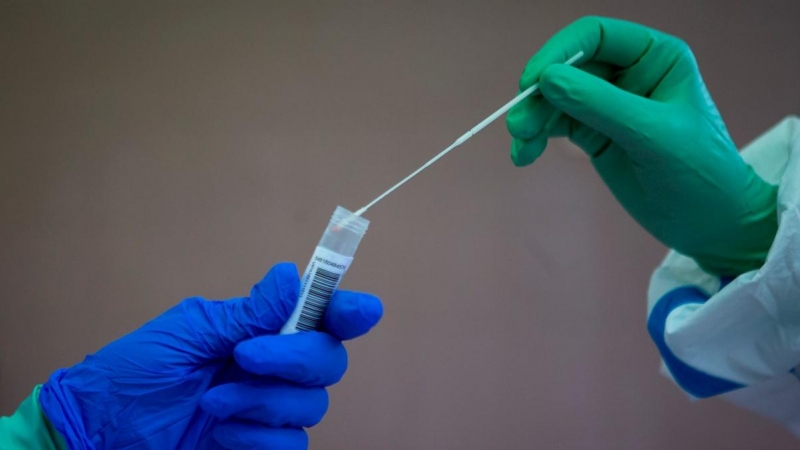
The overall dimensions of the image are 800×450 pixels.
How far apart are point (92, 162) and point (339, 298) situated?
4.60ft

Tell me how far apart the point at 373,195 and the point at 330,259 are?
3.46ft

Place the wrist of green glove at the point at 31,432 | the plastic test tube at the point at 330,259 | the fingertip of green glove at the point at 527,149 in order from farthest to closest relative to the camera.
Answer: the fingertip of green glove at the point at 527,149
the wrist of green glove at the point at 31,432
the plastic test tube at the point at 330,259

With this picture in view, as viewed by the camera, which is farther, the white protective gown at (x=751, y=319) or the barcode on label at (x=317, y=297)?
the white protective gown at (x=751, y=319)

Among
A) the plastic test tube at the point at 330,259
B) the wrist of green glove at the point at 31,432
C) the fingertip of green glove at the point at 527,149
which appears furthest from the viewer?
the fingertip of green glove at the point at 527,149

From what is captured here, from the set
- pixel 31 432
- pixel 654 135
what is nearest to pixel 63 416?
pixel 31 432

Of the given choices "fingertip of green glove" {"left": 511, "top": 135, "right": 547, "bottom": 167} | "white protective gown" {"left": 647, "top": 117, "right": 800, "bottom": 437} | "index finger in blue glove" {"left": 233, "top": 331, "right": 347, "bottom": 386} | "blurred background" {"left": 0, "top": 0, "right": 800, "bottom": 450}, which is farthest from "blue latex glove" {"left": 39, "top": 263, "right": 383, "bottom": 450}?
"blurred background" {"left": 0, "top": 0, "right": 800, "bottom": 450}

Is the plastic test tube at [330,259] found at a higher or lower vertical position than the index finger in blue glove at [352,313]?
higher

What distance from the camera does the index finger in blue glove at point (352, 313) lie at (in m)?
0.63

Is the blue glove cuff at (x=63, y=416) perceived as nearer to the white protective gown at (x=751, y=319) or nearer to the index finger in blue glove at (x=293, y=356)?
the index finger in blue glove at (x=293, y=356)

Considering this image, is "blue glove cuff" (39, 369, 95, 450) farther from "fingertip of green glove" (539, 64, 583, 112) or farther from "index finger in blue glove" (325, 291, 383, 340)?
"fingertip of green glove" (539, 64, 583, 112)

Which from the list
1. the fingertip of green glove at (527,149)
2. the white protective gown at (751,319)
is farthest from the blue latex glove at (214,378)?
the white protective gown at (751,319)

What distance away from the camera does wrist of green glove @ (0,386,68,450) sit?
0.73m

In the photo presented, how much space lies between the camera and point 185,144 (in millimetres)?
1712

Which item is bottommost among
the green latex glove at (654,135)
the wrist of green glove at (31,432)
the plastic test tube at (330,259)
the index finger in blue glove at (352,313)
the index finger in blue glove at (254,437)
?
the index finger in blue glove at (254,437)
